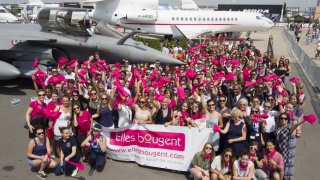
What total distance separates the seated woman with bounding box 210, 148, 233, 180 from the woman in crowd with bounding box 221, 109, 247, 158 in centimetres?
45

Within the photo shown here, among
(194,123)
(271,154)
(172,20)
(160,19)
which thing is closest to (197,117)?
(194,123)

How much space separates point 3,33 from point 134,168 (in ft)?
31.7

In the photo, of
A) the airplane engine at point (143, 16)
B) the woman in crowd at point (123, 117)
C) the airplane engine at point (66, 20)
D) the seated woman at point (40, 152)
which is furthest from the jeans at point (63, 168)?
the airplane engine at point (143, 16)

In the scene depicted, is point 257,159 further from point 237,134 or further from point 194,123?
point 194,123

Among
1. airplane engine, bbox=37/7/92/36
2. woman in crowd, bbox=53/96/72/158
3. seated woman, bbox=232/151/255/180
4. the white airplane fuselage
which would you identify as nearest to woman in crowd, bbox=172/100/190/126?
seated woman, bbox=232/151/255/180

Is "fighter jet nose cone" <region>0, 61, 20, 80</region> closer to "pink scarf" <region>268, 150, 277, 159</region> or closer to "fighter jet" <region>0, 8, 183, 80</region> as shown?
"fighter jet" <region>0, 8, 183, 80</region>

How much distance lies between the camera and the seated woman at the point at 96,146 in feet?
18.7

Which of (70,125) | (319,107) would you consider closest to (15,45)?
(70,125)

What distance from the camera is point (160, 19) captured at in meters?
25.3

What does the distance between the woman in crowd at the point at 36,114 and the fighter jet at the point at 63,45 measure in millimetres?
5364

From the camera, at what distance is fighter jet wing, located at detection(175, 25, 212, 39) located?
25727mm

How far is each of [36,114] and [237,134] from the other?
14.1 feet

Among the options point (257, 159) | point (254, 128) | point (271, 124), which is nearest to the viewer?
point (257, 159)

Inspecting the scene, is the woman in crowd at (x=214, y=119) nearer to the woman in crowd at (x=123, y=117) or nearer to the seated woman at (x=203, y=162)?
the seated woman at (x=203, y=162)
